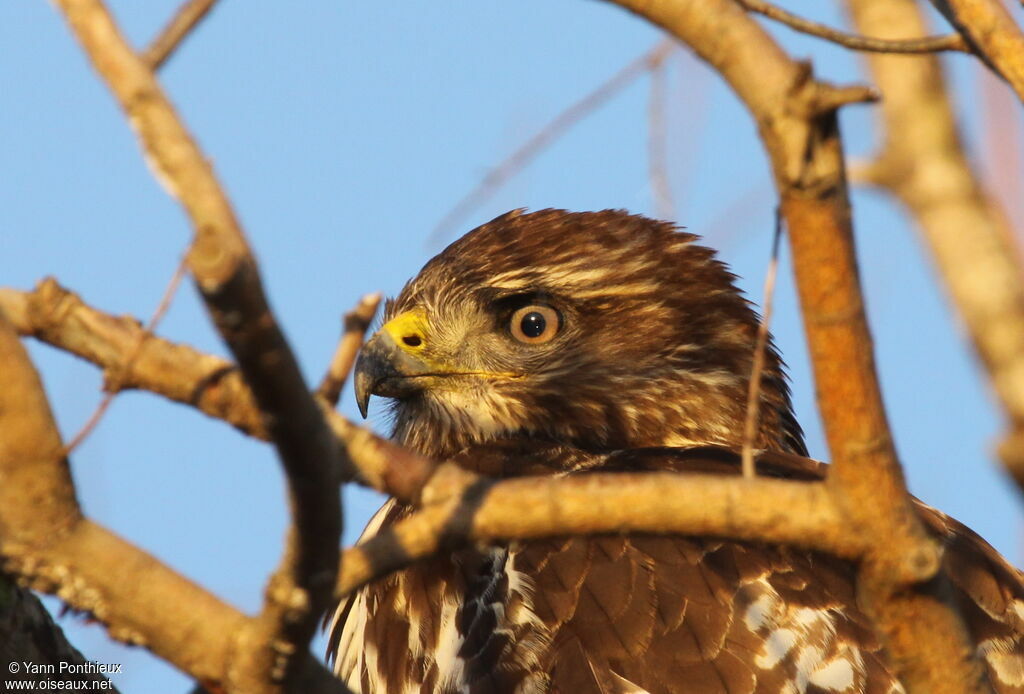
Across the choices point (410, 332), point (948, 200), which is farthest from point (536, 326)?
point (948, 200)

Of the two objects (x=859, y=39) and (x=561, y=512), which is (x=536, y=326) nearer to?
(x=859, y=39)

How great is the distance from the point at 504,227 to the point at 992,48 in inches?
116

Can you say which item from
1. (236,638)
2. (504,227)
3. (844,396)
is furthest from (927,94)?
(236,638)

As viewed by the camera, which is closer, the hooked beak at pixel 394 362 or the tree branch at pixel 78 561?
the tree branch at pixel 78 561

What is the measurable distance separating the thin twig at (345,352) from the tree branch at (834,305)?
655 mm

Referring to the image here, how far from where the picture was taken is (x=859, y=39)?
3000mm

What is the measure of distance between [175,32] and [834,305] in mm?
1101

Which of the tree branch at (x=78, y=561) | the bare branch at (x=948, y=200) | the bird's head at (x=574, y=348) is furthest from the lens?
the bird's head at (x=574, y=348)

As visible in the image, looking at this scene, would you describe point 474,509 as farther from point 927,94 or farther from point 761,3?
point 927,94

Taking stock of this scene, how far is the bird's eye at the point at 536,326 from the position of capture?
5508 mm

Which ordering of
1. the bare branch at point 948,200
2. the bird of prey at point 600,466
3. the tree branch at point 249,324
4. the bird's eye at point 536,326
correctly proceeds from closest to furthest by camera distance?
1. the tree branch at point 249,324
2. the bird of prey at point 600,466
3. the bare branch at point 948,200
4. the bird's eye at point 536,326

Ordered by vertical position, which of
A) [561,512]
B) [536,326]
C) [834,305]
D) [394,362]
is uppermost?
[536,326]

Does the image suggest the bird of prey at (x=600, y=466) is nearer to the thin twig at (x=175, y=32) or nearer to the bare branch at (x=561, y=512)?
the bare branch at (x=561, y=512)

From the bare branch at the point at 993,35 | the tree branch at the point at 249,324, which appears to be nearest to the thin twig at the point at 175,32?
the tree branch at the point at 249,324
